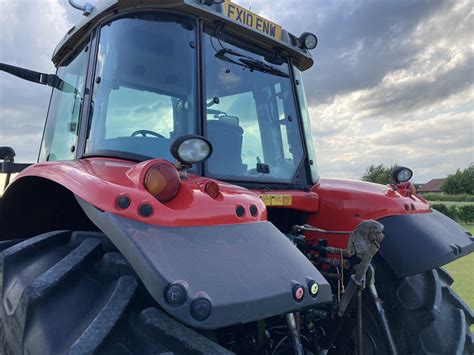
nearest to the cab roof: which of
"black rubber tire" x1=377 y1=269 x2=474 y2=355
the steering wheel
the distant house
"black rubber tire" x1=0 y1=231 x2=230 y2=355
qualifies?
the steering wheel

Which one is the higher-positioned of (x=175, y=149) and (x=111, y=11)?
(x=111, y=11)

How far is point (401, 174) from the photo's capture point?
2871 millimetres

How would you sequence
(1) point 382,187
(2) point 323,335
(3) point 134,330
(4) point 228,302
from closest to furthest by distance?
(4) point 228,302 → (3) point 134,330 → (2) point 323,335 → (1) point 382,187

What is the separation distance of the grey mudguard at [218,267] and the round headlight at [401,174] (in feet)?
5.06

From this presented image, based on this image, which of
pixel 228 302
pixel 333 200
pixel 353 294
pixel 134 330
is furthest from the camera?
pixel 333 200

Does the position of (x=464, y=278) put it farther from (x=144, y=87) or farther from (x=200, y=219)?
(x=200, y=219)

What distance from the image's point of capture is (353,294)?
1950mm

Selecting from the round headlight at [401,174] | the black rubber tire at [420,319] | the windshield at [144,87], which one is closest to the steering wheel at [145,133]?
the windshield at [144,87]

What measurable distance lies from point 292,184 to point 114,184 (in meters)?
1.39

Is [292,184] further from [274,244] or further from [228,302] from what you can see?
[228,302]

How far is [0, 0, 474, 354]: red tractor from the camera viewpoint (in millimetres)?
1378

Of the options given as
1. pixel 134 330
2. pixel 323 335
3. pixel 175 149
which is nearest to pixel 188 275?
pixel 134 330

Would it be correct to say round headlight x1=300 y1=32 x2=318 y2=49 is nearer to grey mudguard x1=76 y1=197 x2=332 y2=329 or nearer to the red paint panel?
the red paint panel

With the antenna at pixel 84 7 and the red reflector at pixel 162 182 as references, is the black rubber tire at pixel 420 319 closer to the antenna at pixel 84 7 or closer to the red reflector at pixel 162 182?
the red reflector at pixel 162 182
